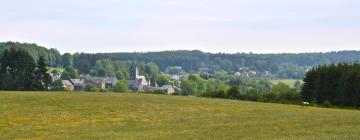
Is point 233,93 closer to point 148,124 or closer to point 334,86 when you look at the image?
point 334,86

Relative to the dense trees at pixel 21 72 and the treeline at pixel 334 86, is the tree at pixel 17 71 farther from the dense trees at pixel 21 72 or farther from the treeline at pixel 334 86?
the treeline at pixel 334 86

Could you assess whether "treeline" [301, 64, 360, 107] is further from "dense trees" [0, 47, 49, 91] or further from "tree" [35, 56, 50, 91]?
"dense trees" [0, 47, 49, 91]

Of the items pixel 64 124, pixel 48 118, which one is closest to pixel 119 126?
pixel 64 124

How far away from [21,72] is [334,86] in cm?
6016

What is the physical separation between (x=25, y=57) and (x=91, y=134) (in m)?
87.4

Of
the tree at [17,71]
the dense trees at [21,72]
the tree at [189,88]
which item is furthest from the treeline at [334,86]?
the tree at [189,88]

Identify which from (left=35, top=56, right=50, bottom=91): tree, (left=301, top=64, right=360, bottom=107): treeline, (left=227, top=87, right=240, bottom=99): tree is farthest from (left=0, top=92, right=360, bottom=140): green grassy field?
(left=35, top=56, right=50, bottom=91): tree

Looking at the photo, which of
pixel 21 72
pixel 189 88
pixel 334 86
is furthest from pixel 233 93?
pixel 189 88

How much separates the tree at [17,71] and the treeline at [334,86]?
5320 cm

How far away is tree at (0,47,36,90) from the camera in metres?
114

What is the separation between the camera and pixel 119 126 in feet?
136

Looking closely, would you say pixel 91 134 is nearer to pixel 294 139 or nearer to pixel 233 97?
pixel 294 139

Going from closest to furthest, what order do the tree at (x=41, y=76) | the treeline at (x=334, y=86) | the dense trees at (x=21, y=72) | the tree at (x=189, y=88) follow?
the treeline at (x=334, y=86)
the dense trees at (x=21, y=72)
the tree at (x=41, y=76)
the tree at (x=189, y=88)

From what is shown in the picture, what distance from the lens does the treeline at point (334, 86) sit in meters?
88.8
